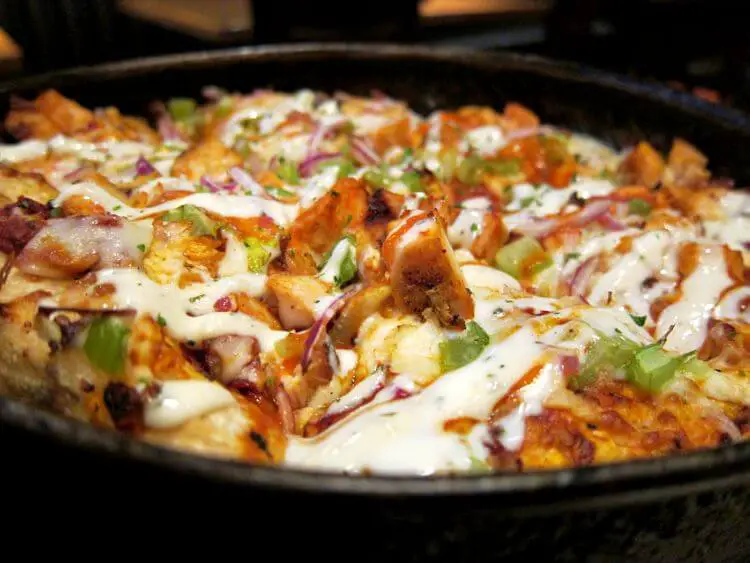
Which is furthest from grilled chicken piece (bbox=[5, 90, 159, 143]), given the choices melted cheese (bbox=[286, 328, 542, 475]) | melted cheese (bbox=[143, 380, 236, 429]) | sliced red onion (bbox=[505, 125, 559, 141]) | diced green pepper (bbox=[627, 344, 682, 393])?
diced green pepper (bbox=[627, 344, 682, 393])

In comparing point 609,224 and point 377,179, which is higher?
point 377,179

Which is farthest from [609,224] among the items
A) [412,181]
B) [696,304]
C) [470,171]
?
[412,181]

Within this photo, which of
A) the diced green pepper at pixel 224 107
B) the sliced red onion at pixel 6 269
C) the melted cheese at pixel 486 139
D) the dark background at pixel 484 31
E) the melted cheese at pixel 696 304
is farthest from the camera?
the dark background at pixel 484 31

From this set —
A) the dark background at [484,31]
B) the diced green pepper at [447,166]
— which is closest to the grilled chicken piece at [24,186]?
the diced green pepper at [447,166]

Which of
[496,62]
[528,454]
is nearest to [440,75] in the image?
[496,62]

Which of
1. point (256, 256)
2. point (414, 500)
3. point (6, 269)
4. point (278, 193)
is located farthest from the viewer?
point (278, 193)

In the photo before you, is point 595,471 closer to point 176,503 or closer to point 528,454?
point 528,454

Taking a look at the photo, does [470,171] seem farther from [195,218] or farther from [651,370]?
[651,370]

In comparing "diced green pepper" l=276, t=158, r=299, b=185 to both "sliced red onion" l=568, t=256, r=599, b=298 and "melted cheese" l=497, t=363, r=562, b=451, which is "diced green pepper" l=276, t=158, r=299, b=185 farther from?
"melted cheese" l=497, t=363, r=562, b=451

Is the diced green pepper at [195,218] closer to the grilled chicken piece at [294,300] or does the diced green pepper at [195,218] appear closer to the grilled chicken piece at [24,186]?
the grilled chicken piece at [294,300]
